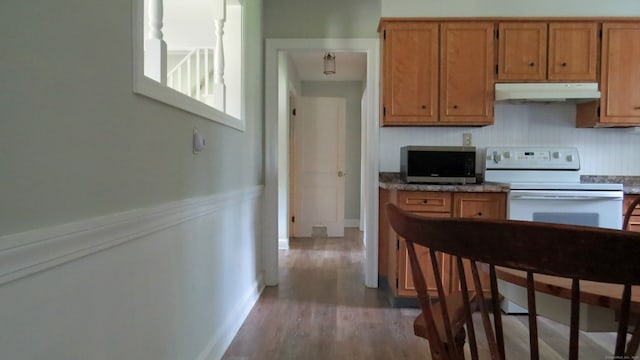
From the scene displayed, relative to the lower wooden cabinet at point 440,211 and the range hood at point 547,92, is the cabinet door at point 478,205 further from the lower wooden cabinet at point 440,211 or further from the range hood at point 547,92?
the range hood at point 547,92

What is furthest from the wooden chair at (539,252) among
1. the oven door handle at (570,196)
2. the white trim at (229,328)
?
the oven door handle at (570,196)

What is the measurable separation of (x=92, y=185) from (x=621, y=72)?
346 centimetres

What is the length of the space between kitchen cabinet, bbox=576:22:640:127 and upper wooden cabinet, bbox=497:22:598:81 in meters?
0.08

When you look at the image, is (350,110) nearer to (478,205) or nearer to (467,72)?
(467,72)

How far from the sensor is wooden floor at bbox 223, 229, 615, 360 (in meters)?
2.10

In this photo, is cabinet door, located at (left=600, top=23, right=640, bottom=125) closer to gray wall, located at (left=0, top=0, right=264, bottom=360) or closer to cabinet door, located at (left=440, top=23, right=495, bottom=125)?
cabinet door, located at (left=440, top=23, right=495, bottom=125)

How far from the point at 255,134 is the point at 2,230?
90.6 inches

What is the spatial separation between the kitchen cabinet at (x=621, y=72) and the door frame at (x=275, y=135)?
1675 millimetres

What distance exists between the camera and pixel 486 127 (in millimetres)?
3145

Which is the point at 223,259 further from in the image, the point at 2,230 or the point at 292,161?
the point at 292,161

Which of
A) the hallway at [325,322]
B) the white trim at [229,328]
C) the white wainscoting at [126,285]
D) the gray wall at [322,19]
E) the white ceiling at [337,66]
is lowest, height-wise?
the hallway at [325,322]

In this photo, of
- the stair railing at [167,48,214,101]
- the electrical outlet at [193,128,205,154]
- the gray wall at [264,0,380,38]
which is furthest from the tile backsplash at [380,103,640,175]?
the stair railing at [167,48,214,101]

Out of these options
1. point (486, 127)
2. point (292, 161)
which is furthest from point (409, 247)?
point (292, 161)

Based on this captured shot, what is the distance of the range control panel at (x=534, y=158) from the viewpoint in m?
2.96
